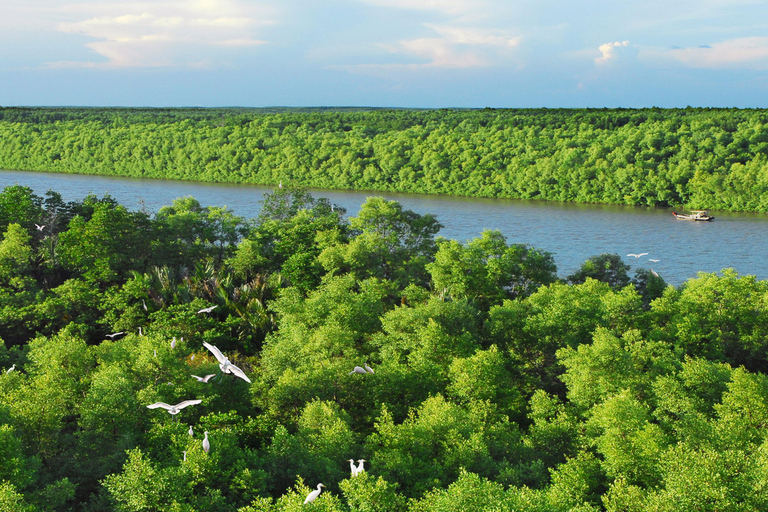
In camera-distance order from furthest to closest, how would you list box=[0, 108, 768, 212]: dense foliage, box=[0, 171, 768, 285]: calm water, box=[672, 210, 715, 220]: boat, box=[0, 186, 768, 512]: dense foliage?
box=[0, 108, 768, 212]: dense foliage
box=[672, 210, 715, 220]: boat
box=[0, 171, 768, 285]: calm water
box=[0, 186, 768, 512]: dense foliage

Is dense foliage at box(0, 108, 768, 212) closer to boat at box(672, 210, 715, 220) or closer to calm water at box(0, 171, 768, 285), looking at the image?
calm water at box(0, 171, 768, 285)

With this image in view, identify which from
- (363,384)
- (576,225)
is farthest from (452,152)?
(363,384)

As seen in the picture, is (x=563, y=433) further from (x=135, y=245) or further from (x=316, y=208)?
(x=316, y=208)

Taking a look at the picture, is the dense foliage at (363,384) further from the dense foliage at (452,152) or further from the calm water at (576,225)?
the dense foliage at (452,152)

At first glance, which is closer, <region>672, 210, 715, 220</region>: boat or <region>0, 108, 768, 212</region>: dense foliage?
<region>672, 210, 715, 220</region>: boat

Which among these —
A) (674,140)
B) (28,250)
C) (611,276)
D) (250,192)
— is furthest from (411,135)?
(28,250)

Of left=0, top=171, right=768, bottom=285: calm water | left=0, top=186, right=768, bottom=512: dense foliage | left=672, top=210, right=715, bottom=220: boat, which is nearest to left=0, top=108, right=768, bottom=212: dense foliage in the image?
left=0, top=171, right=768, bottom=285: calm water
